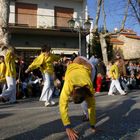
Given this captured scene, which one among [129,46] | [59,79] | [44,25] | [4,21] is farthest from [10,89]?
[129,46]

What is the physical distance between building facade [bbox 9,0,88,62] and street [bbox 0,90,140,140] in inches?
789

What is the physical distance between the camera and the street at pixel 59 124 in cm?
688

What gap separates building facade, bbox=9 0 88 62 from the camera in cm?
3058

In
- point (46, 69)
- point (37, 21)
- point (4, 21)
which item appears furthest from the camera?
point (37, 21)

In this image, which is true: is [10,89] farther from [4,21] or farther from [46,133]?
[46,133]

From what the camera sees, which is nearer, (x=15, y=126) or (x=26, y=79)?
(x=15, y=126)

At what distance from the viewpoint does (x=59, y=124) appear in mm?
8000

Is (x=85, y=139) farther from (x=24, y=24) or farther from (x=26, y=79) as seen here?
(x=24, y=24)

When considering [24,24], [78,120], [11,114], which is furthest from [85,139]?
[24,24]

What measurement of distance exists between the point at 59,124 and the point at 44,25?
24060 millimetres

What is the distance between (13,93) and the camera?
40.6ft

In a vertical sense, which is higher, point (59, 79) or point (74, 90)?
point (59, 79)

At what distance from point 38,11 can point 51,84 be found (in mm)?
21559

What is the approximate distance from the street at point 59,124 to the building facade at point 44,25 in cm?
2004
